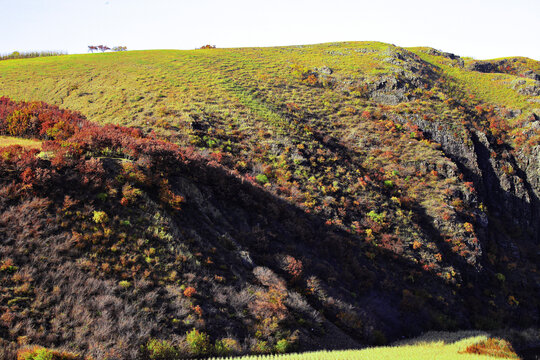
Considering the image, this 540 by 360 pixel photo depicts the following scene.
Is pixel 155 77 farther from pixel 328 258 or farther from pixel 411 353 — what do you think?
pixel 411 353

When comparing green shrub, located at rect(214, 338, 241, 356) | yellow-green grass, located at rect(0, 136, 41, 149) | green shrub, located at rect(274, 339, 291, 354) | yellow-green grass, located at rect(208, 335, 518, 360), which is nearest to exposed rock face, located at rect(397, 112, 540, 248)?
yellow-green grass, located at rect(208, 335, 518, 360)

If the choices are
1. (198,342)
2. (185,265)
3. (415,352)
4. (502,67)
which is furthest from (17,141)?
(502,67)

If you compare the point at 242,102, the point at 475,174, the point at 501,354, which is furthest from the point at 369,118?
the point at 501,354

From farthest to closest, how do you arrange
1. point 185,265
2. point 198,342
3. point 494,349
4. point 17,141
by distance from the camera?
point 17,141 → point 494,349 → point 185,265 → point 198,342

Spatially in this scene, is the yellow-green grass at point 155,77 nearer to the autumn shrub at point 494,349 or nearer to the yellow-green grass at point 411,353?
the yellow-green grass at point 411,353

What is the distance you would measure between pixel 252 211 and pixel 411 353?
1100 cm

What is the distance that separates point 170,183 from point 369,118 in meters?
29.7

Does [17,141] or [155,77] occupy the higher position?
[155,77]

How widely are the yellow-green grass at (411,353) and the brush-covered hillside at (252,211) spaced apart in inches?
34.9

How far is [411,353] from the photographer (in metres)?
12.8

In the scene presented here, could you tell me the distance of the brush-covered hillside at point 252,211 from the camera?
10.1 metres

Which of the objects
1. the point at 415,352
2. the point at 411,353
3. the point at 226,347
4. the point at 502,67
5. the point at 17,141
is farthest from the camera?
the point at 502,67

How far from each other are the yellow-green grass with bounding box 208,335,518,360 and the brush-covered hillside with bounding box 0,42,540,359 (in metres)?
0.89

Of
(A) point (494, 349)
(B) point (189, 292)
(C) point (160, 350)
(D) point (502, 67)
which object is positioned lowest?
(A) point (494, 349)
